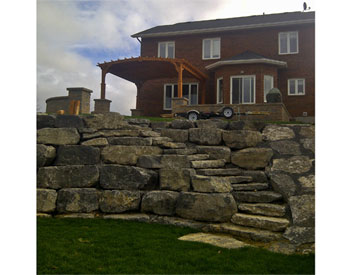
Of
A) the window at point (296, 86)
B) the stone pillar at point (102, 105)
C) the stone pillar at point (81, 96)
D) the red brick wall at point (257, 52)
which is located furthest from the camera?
the window at point (296, 86)

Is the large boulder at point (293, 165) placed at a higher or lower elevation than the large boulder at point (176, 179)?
higher

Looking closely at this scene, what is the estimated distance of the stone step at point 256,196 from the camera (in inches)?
243

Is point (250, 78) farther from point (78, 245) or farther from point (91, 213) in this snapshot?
point (78, 245)

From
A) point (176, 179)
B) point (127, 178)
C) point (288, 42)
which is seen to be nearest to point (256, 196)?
point (176, 179)

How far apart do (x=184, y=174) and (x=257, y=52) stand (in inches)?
568

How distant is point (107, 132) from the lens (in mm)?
8094

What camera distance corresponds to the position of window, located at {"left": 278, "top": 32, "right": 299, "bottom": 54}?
1845 centimetres

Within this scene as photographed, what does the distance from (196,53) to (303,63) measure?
6.28m

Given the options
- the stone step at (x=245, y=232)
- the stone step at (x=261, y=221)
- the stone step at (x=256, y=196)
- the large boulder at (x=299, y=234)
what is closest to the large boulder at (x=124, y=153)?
the stone step at (x=256, y=196)

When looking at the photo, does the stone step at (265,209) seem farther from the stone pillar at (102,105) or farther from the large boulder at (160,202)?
the stone pillar at (102,105)

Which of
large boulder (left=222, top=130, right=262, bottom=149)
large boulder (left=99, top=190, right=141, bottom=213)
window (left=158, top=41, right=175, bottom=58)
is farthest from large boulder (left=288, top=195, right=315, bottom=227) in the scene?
window (left=158, top=41, right=175, bottom=58)

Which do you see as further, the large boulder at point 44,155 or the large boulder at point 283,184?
the large boulder at point 44,155

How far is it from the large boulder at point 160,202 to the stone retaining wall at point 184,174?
0.02 meters
